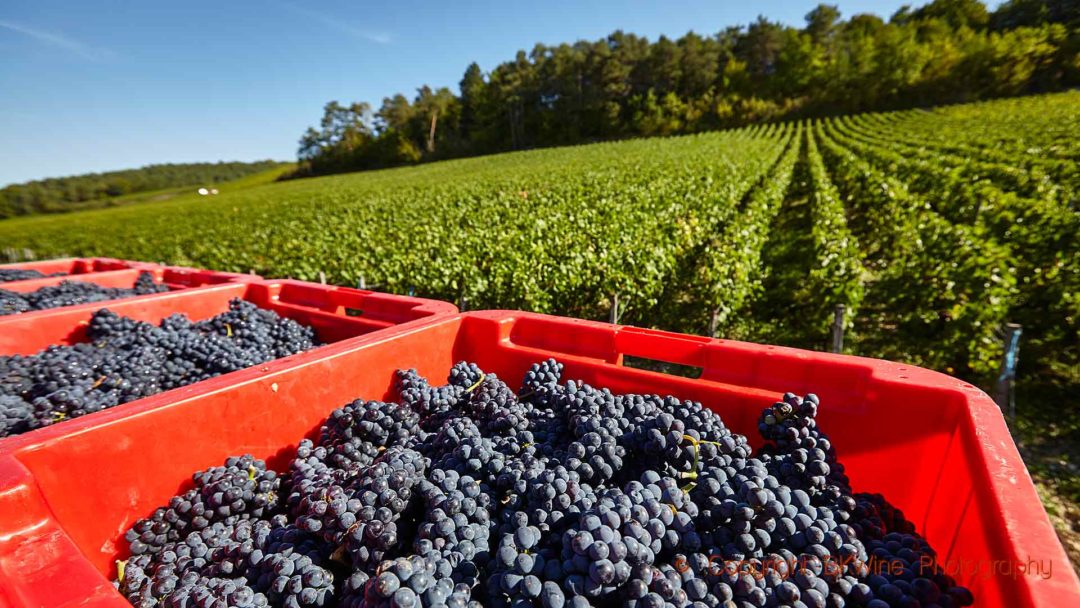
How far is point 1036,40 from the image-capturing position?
47344 mm

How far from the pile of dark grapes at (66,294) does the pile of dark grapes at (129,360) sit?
0.82 metres

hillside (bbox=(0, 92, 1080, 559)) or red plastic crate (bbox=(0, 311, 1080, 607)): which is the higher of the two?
red plastic crate (bbox=(0, 311, 1080, 607))

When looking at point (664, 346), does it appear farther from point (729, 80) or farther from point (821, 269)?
point (729, 80)

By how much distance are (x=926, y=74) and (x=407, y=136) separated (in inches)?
2656

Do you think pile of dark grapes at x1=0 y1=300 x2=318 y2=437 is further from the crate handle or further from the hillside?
the hillside

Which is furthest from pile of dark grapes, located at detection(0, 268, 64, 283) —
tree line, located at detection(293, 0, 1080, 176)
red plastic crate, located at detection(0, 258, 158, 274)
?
tree line, located at detection(293, 0, 1080, 176)

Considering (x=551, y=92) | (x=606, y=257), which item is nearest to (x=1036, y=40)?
(x=551, y=92)

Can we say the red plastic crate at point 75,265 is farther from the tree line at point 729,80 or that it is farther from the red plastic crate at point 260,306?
the tree line at point 729,80

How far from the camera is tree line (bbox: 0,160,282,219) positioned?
70.2 metres

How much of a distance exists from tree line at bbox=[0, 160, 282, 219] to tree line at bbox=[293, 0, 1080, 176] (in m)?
36.7

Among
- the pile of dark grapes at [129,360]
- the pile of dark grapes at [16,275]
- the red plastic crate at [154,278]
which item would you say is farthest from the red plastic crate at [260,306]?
the pile of dark grapes at [16,275]

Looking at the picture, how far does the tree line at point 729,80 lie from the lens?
47781 mm

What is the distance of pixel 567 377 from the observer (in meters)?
1.81

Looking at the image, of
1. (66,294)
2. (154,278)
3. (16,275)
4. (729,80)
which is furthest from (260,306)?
(729,80)
